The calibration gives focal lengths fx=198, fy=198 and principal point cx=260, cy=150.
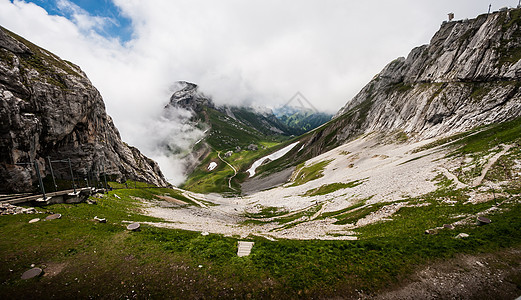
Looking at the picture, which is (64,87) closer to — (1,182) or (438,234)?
Result: (1,182)

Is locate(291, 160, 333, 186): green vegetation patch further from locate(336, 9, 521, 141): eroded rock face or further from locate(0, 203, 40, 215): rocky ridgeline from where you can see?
locate(0, 203, 40, 215): rocky ridgeline

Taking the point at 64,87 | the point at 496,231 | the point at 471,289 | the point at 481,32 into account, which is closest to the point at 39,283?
the point at 471,289

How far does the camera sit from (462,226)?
21781mm

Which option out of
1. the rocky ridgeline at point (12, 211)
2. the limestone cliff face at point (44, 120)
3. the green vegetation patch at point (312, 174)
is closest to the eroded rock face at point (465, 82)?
the green vegetation patch at point (312, 174)

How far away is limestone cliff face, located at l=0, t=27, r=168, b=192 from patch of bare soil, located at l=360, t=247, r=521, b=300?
77060mm

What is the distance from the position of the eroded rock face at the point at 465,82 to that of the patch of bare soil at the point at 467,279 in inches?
4288

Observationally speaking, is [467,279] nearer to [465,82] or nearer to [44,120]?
[44,120]

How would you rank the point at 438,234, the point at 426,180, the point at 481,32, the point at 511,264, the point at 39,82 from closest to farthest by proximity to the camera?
the point at 511,264
the point at 438,234
the point at 426,180
the point at 39,82
the point at 481,32

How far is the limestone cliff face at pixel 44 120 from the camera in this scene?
180 feet

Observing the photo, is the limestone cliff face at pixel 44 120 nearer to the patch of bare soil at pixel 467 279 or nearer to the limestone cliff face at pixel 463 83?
the patch of bare soil at pixel 467 279

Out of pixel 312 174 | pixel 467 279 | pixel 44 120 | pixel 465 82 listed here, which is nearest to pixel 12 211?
pixel 467 279

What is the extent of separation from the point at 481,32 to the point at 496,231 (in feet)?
573

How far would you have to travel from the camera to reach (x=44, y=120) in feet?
218

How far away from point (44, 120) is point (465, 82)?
20193 cm
